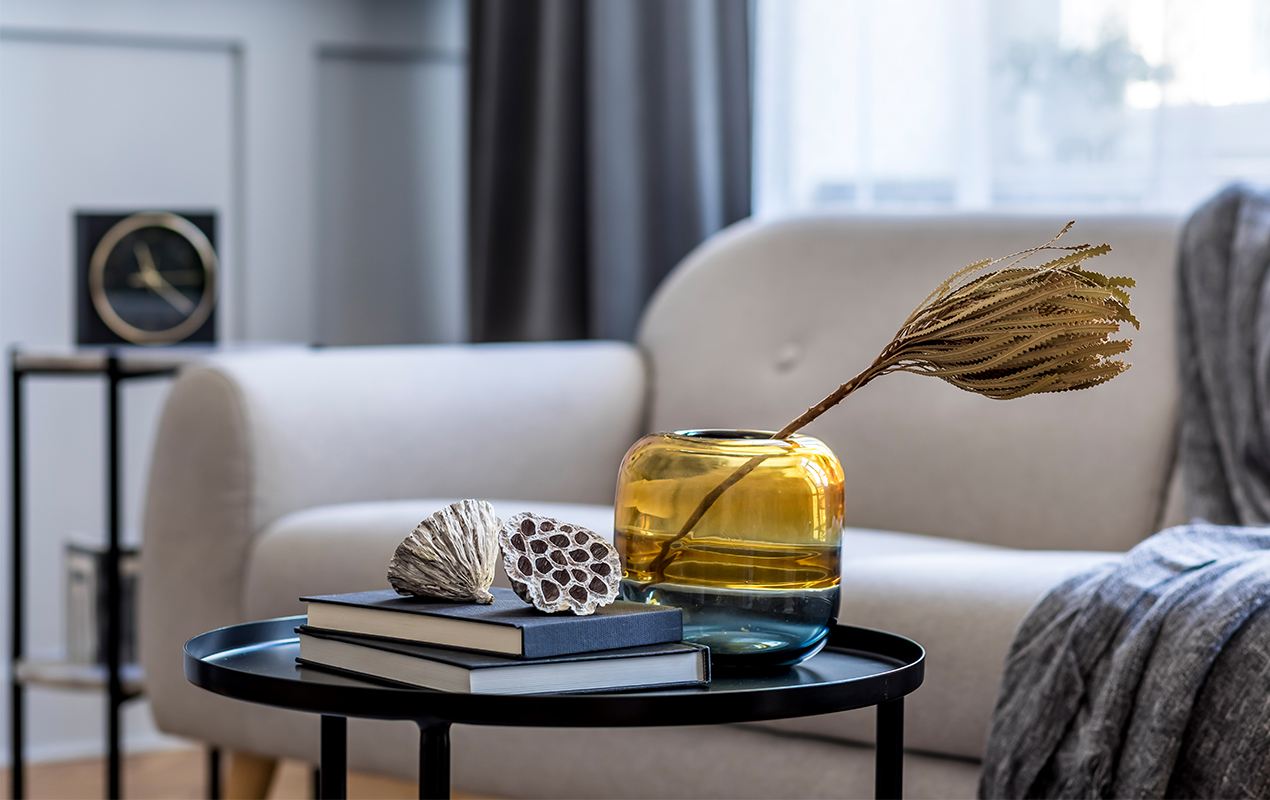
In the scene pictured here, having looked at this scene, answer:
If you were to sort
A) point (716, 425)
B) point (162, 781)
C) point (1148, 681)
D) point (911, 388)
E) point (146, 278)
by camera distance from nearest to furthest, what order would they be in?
point (1148, 681)
point (911, 388)
point (716, 425)
point (162, 781)
point (146, 278)

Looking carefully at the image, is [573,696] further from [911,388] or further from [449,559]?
[911,388]

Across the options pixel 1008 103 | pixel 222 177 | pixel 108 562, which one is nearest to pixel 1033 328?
pixel 1008 103

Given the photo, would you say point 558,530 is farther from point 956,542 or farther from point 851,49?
point 851,49

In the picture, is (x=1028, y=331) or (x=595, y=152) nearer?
(x=1028, y=331)

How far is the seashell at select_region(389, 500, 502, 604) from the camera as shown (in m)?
0.85

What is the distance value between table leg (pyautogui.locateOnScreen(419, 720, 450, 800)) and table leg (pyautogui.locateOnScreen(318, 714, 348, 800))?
134mm

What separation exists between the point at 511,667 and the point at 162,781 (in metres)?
1.87

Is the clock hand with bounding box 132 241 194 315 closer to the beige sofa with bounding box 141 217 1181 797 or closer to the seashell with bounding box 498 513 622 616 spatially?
the beige sofa with bounding box 141 217 1181 797

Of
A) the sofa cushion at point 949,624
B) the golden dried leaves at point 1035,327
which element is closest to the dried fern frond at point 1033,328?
the golden dried leaves at point 1035,327

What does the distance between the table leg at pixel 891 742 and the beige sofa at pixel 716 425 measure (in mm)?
394

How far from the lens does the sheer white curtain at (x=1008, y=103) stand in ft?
6.59

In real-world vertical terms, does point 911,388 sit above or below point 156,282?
below

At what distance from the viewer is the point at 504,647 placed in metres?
0.77

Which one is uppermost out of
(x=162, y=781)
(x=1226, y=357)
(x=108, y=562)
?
(x=1226, y=357)
